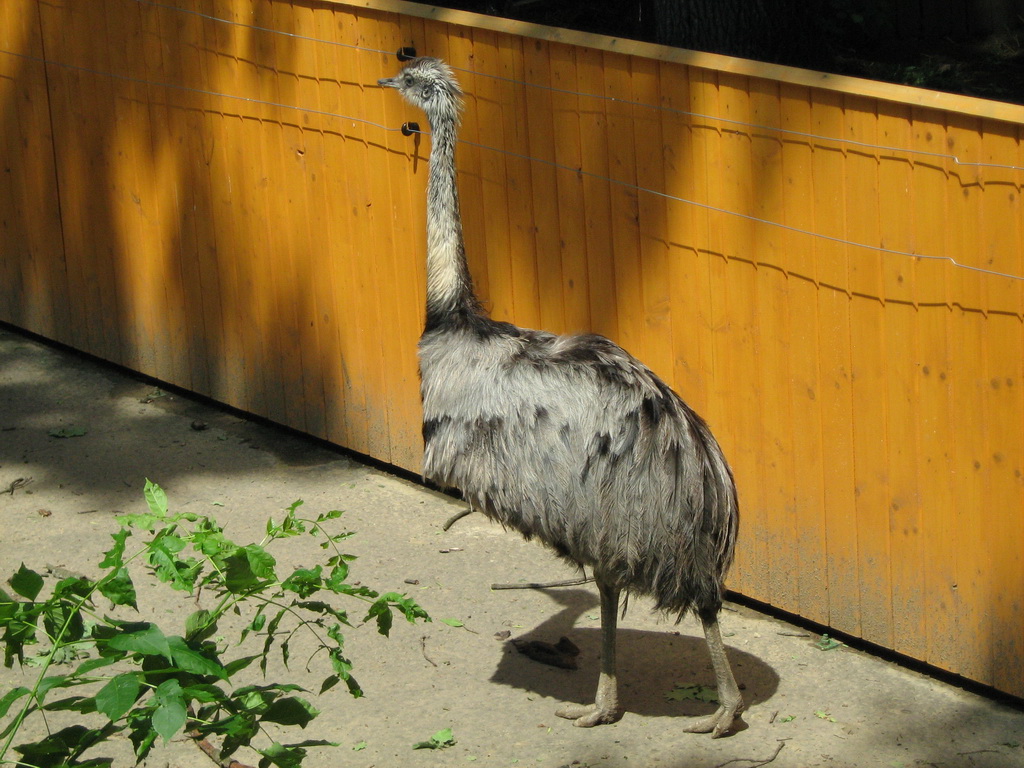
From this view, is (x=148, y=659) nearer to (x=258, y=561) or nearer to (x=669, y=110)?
(x=258, y=561)

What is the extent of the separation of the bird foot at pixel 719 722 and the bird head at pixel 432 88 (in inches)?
105

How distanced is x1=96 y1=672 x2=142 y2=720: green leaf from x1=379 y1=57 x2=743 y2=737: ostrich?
7.49ft

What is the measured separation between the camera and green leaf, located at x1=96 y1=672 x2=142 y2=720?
283 cm

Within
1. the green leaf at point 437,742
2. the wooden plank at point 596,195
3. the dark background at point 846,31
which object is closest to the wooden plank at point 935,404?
the wooden plank at point 596,195

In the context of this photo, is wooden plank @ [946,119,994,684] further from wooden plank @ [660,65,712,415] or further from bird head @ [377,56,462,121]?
bird head @ [377,56,462,121]

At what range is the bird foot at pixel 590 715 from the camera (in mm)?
5301

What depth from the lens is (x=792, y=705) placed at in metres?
5.39

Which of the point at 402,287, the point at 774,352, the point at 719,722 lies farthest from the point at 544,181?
the point at 719,722

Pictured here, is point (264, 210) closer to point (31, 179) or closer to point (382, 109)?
point (382, 109)

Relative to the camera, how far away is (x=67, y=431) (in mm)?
8062

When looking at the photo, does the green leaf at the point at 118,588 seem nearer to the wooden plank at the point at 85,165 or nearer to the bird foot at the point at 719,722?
the bird foot at the point at 719,722

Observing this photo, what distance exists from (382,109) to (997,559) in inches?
149

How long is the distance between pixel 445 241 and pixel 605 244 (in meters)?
0.97

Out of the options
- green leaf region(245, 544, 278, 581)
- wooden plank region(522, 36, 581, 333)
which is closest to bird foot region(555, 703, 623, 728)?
wooden plank region(522, 36, 581, 333)
